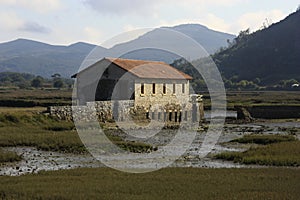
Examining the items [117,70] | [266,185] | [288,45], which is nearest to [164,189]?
[266,185]

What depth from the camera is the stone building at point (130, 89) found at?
47.2 m

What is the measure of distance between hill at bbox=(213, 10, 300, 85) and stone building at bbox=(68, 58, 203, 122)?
100626 mm

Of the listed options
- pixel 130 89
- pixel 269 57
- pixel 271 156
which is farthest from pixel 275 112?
pixel 269 57

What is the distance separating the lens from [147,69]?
51500mm

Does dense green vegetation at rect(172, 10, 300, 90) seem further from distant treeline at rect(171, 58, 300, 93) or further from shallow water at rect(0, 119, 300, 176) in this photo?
shallow water at rect(0, 119, 300, 176)

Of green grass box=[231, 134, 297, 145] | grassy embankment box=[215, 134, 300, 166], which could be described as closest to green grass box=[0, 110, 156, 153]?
grassy embankment box=[215, 134, 300, 166]

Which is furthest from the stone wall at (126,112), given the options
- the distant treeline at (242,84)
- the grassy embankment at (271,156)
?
the distant treeline at (242,84)

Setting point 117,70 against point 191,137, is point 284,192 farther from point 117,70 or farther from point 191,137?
point 117,70

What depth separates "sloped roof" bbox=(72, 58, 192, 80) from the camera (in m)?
48.3

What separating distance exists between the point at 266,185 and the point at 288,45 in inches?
6300

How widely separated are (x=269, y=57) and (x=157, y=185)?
157 meters

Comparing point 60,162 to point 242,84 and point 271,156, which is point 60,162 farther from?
point 242,84

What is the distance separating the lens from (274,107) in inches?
2758

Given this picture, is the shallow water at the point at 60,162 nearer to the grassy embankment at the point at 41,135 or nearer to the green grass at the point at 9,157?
the green grass at the point at 9,157
